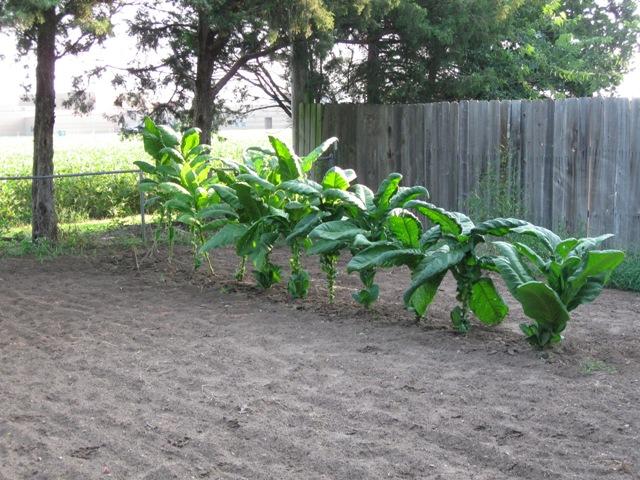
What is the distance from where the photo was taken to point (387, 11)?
1149 cm

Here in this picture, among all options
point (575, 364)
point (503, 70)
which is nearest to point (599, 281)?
point (575, 364)

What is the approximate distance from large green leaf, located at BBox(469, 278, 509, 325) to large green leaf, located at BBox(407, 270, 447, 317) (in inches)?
11.5

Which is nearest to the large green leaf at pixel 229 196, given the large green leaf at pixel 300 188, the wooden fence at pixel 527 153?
the large green leaf at pixel 300 188

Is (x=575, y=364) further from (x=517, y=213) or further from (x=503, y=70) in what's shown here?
(x=503, y=70)

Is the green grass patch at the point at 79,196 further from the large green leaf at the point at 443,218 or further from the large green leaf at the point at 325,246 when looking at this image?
the large green leaf at the point at 443,218

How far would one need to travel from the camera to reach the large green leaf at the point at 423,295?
6.82 m

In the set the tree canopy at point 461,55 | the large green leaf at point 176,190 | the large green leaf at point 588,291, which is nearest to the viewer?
the large green leaf at point 588,291

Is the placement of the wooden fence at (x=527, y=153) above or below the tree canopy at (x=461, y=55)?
below

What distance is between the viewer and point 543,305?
602 cm

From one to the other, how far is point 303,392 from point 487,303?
1915 mm

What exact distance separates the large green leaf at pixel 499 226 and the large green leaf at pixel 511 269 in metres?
0.11

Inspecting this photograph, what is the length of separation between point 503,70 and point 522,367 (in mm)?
8616

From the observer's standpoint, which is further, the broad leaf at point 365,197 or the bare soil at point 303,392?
the broad leaf at point 365,197

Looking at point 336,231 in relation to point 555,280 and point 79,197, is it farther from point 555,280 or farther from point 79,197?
point 79,197
